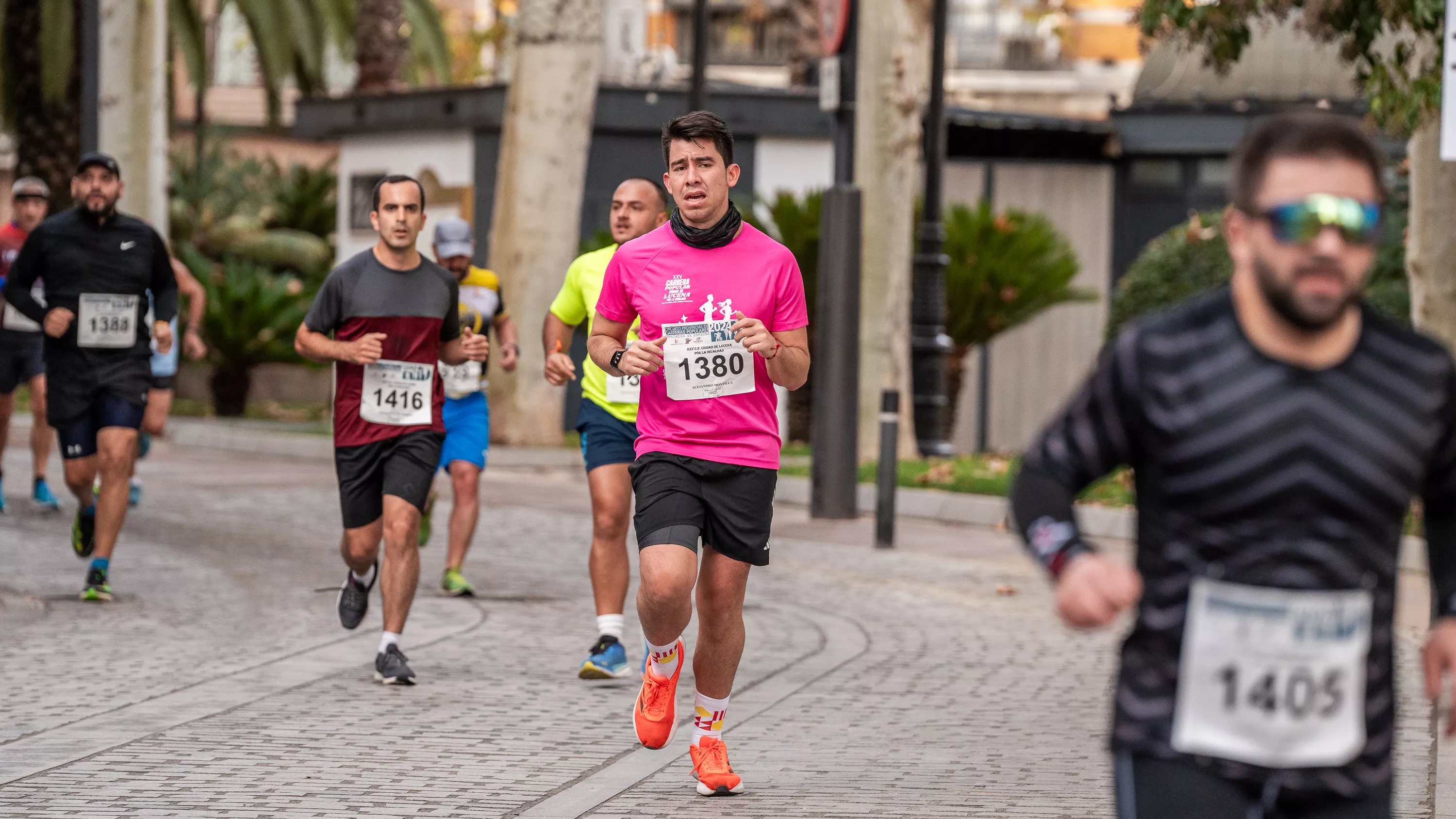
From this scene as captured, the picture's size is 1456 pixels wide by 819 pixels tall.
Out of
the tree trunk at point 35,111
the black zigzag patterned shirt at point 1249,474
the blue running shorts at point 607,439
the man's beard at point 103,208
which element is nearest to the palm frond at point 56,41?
the tree trunk at point 35,111

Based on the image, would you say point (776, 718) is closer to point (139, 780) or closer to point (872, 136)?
point (139, 780)

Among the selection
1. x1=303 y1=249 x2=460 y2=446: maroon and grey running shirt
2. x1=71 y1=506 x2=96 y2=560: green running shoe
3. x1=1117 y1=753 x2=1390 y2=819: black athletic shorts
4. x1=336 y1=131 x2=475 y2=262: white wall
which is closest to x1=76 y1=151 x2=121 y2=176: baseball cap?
x1=71 y1=506 x2=96 y2=560: green running shoe

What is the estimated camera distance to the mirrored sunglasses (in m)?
3.29

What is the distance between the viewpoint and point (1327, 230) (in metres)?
3.28

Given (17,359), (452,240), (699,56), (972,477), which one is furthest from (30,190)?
(972,477)

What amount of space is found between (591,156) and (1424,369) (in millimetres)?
20832

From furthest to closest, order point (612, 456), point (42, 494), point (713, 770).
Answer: point (42, 494)
point (612, 456)
point (713, 770)

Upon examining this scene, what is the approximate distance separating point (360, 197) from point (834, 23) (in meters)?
11.4

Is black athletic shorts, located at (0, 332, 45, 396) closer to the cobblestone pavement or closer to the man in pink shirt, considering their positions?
the cobblestone pavement

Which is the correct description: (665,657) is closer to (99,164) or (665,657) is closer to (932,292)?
(99,164)

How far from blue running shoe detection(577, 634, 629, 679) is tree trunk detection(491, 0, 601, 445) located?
12762 millimetres

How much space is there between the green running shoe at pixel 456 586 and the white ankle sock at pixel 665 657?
15.2ft

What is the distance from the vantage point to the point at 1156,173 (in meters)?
26.7

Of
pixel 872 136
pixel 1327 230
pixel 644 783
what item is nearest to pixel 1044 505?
pixel 1327 230
